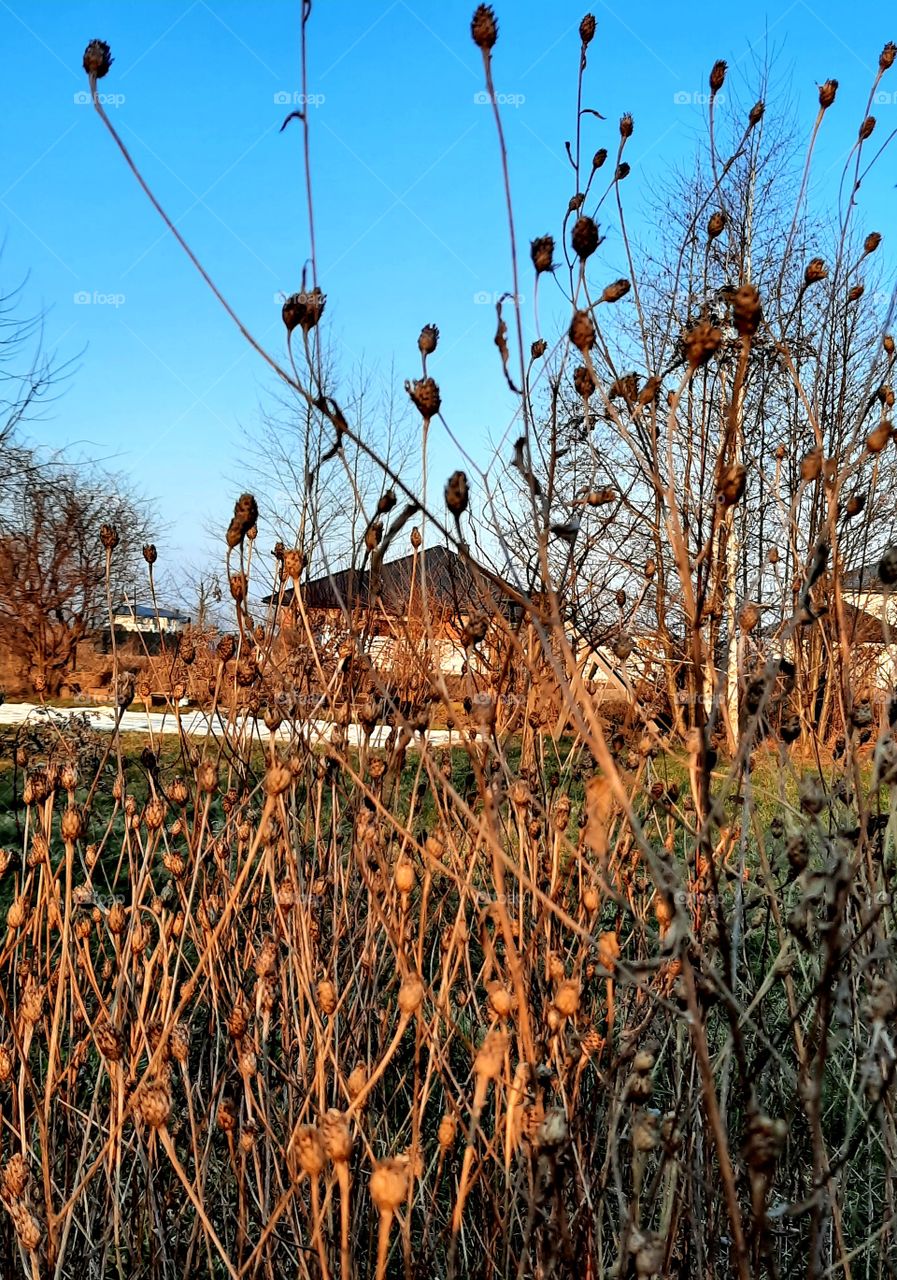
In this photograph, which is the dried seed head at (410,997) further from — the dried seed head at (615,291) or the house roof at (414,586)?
the dried seed head at (615,291)

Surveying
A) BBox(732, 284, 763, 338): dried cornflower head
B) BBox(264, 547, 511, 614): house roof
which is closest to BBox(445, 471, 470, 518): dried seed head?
BBox(264, 547, 511, 614): house roof

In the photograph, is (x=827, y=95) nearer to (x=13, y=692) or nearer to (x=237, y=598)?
(x=237, y=598)

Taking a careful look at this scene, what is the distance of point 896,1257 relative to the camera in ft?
4.75

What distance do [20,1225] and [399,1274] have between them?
69 cm

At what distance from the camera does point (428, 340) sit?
4.47 ft

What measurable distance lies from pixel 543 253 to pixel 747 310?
0.58 metres

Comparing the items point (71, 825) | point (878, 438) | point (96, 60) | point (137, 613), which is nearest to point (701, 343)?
point (878, 438)

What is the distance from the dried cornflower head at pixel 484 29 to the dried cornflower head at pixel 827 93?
921mm

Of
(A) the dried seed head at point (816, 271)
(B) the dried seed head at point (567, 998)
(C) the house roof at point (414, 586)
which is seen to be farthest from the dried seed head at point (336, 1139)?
(A) the dried seed head at point (816, 271)

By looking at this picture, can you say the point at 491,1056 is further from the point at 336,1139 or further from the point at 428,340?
the point at 428,340

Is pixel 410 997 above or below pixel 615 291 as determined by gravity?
below

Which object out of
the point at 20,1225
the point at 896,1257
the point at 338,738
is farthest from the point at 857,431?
the point at 20,1225

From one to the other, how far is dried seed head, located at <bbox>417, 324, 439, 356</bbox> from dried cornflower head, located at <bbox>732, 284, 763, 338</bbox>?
568mm

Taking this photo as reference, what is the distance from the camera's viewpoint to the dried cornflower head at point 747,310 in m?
0.80
